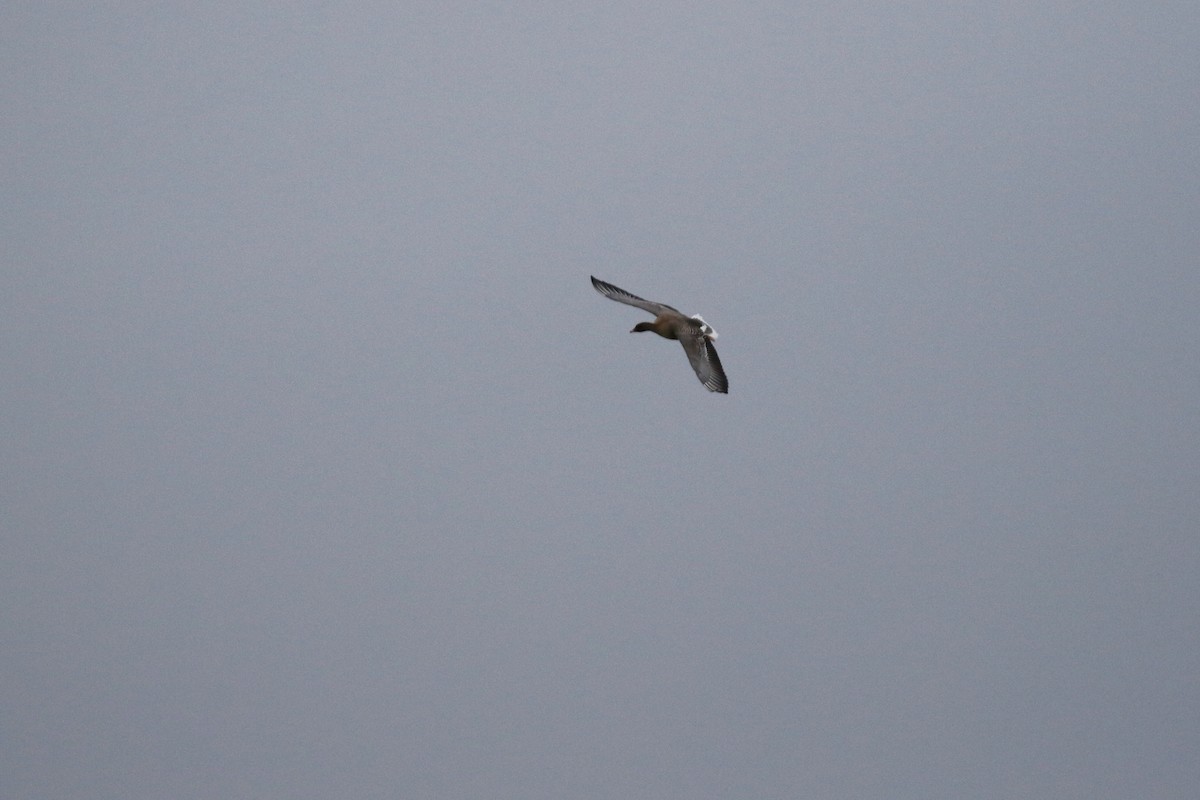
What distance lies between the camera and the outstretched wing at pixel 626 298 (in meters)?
25.8

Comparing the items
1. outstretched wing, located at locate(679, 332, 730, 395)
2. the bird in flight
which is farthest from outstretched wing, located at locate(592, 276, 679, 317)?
outstretched wing, located at locate(679, 332, 730, 395)

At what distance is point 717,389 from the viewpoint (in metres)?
25.0

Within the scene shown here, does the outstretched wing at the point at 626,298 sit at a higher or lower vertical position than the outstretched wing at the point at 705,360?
higher

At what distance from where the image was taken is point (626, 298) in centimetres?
2619

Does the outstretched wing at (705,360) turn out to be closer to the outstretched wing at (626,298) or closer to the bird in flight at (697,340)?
the bird in flight at (697,340)

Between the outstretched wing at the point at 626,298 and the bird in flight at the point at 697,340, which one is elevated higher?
the outstretched wing at the point at 626,298

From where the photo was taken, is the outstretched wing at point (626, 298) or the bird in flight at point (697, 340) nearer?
the bird in flight at point (697, 340)

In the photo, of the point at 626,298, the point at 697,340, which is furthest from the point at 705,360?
the point at 626,298

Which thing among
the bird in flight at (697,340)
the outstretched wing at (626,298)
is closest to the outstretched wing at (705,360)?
the bird in flight at (697,340)

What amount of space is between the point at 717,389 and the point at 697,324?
3.45 ft

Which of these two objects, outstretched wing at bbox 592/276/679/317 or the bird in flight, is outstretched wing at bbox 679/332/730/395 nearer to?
the bird in flight

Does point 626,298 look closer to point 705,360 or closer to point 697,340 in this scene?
point 697,340

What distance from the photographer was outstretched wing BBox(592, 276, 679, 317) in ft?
84.6

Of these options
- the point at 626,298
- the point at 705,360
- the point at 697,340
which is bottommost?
the point at 705,360
